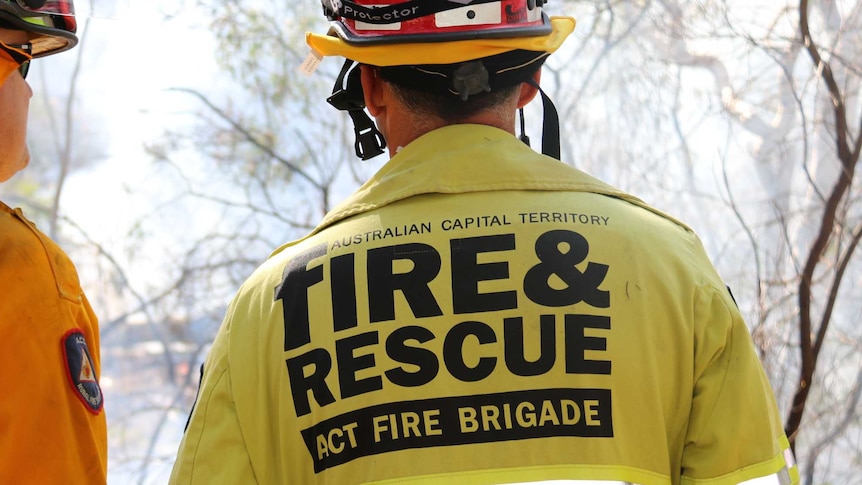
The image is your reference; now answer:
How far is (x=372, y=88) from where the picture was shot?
5.36ft

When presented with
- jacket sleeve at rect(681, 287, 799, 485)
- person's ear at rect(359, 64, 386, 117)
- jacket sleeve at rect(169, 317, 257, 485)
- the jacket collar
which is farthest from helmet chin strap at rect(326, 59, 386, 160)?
jacket sleeve at rect(681, 287, 799, 485)

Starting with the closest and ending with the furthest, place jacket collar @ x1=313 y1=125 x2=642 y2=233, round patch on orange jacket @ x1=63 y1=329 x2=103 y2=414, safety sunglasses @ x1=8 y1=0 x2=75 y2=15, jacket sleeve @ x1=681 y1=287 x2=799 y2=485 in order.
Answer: jacket sleeve @ x1=681 y1=287 x2=799 y2=485 → jacket collar @ x1=313 y1=125 x2=642 y2=233 → round patch on orange jacket @ x1=63 y1=329 x2=103 y2=414 → safety sunglasses @ x1=8 y1=0 x2=75 y2=15

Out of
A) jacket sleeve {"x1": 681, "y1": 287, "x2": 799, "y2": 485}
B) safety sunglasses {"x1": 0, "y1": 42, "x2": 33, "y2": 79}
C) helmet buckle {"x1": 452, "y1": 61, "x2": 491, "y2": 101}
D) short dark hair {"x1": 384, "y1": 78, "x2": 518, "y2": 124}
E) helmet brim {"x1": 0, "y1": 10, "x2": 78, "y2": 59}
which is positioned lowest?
jacket sleeve {"x1": 681, "y1": 287, "x2": 799, "y2": 485}

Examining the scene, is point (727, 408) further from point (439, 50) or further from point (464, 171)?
point (439, 50)

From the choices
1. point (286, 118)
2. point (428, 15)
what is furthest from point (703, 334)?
point (286, 118)

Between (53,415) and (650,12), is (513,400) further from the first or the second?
(650,12)

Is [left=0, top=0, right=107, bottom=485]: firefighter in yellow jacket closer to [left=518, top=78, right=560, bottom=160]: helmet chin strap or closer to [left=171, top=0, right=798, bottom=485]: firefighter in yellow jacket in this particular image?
[left=171, top=0, right=798, bottom=485]: firefighter in yellow jacket

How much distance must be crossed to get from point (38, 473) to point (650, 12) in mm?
3608

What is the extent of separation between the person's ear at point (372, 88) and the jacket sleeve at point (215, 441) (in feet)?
1.72

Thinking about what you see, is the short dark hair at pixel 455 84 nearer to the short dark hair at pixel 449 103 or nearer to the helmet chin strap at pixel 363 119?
the short dark hair at pixel 449 103

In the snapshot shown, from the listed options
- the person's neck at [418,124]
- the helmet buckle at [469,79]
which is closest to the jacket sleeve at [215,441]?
the person's neck at [418,124]

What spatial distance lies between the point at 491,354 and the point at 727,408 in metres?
0.37

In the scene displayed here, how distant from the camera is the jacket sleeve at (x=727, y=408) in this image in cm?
131

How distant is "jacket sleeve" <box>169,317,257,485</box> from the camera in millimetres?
1401
